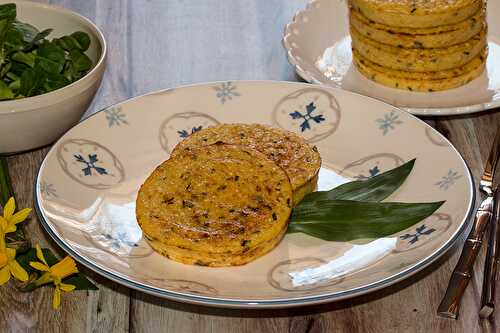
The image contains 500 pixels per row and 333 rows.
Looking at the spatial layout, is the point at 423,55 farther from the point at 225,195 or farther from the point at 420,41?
the point at 225,195

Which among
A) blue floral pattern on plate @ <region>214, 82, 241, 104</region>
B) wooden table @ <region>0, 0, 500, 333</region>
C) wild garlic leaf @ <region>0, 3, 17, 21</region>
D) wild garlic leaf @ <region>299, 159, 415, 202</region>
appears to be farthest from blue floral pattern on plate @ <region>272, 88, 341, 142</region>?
wild garlic leaf @ <region>0, 3, 17, 21</region>

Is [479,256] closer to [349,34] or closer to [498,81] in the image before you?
[498,81]

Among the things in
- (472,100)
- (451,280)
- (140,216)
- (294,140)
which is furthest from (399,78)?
(140,216)

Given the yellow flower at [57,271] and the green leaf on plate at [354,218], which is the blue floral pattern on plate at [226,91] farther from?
the yellow flower at [57,271]

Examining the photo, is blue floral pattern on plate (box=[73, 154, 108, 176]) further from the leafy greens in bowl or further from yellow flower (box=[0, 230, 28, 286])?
yellow flower (box=[0, 230, 28, 286])

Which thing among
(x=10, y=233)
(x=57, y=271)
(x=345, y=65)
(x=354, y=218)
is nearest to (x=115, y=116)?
(x=10, y=233)

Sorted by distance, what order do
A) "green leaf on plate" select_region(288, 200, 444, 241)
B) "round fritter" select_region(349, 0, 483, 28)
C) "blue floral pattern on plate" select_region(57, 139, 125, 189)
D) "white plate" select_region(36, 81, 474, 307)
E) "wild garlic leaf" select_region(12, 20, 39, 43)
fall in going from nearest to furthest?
"white plate" select_region(36, 81, 474, 307) < "green leaf on plate" select_region(288, 200, 444, 241) < "blue floral pattern on plate" select_region(57, 139, 125, 189) < "wild garlic leaf" select_region(12, 20, 39, 43) < "round fritter" select_region(349, 0, 483, 28)
